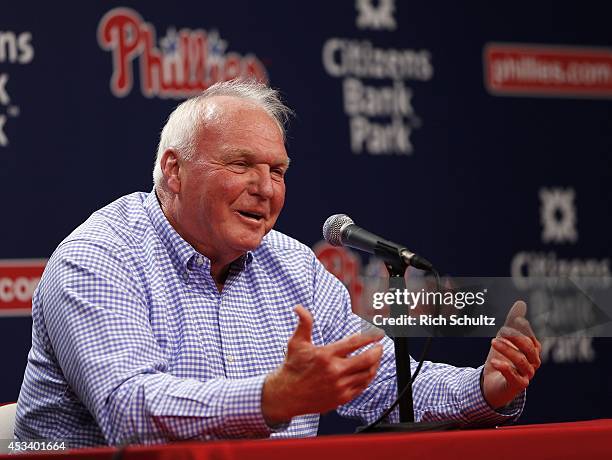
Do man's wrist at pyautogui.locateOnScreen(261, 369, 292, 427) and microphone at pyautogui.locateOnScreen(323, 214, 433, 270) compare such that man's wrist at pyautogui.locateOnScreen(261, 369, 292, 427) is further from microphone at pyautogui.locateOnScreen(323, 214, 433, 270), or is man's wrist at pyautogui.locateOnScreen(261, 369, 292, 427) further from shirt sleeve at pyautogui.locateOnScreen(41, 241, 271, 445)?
microphone at pyautogui.locateOnScreen(323, 214, 433, 270)

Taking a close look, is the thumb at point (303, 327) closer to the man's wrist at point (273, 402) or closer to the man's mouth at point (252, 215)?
the man's wrist at point (273, 402)

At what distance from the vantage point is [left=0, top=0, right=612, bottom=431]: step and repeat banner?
3502 mm

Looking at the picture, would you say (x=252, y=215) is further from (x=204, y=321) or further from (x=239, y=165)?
(x=204, y=321)

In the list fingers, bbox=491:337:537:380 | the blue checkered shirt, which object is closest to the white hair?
the blue checkered shirt

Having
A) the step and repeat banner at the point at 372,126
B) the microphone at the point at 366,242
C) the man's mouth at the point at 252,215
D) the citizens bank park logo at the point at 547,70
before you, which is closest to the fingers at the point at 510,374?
the microphone at the point at 366,242

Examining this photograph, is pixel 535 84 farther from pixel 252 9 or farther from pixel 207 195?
pixel 207 195

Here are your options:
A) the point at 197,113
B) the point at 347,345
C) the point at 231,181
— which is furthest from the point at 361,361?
the point at 197,113

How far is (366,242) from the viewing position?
1934mm

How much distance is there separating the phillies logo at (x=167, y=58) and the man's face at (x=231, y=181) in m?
1.45

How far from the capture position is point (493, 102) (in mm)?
4246

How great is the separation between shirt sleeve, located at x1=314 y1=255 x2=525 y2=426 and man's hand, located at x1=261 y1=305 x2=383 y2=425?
0.42 metres

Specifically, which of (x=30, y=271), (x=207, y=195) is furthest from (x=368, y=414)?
(x=30, y=271)

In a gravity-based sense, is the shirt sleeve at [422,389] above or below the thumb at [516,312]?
below

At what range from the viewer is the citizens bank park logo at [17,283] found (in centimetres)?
342
